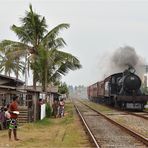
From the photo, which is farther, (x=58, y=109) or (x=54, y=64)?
(x=54, y=64)

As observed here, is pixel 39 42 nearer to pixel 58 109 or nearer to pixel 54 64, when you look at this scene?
pixel 54 64

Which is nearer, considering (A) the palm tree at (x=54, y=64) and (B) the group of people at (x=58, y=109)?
(B) the group of people at (x=58, y=109)

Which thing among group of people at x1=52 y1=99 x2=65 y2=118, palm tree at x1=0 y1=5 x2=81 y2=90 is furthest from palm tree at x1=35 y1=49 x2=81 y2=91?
group of people at x1=52 y1=99 x2=65 y2=118

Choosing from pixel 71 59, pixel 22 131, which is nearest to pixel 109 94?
pixel 71 59

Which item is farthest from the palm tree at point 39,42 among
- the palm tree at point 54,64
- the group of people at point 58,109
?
the group of people at point 58,109

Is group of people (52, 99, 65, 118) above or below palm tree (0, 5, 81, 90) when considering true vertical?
below

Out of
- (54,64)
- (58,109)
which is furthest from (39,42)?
(58,109)

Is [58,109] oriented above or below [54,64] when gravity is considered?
below

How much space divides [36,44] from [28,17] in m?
2.06

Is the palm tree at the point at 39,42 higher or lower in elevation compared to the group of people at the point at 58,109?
higher

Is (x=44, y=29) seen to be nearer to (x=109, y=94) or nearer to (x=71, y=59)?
(x=71, y=59)

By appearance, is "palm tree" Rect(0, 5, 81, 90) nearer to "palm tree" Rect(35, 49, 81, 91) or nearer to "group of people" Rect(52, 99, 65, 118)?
"palm tree" Rect(35, 49, 81, 91)

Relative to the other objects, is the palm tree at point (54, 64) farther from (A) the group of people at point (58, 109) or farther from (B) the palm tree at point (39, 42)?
(A) the group of people at point (58, 109)

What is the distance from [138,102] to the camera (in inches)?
1404
